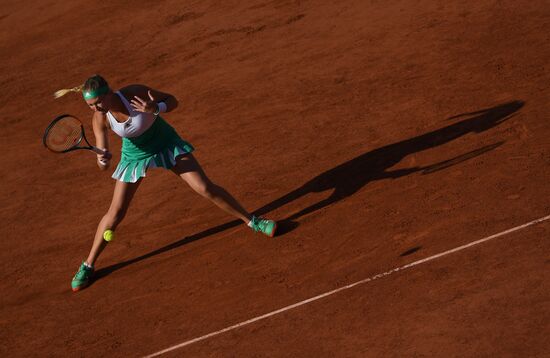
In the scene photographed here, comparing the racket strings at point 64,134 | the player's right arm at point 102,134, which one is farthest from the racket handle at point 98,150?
the racket strings at point 64,134

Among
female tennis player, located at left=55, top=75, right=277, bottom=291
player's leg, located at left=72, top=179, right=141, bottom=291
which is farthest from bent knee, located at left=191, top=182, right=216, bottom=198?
player's leg, located at left=72, top=179, right=141, bottom=291

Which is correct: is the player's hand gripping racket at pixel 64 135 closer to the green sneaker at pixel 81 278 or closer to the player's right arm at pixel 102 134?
the player's right arm at pixel 102 134

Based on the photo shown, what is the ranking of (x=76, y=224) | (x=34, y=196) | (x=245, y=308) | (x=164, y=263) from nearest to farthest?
(x=245, y=308) → (x=164, y=263) → (x=76, y=224) → (x=34, y=196)

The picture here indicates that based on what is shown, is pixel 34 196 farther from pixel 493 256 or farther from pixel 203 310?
pixel 493 256

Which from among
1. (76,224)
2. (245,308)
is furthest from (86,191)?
(245,308)

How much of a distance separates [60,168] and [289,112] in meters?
3.23

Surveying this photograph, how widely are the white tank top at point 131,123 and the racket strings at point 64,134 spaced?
1.93 ft

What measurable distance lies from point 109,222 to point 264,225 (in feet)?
5.44

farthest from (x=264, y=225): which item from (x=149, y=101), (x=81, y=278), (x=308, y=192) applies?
(x=81, y=278)

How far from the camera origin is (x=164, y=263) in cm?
858

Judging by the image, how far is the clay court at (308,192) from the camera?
7.38 meters

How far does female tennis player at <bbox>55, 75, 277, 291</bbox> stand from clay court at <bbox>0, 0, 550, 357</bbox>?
365 mm

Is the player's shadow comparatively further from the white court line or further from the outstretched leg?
the white court line

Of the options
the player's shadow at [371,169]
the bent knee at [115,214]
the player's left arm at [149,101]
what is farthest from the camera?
the player's shadow at [371,169]
